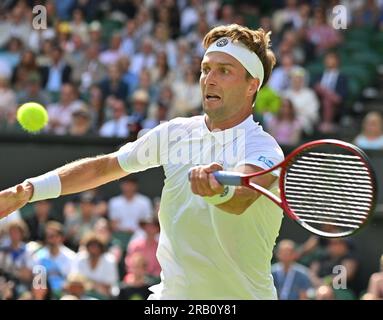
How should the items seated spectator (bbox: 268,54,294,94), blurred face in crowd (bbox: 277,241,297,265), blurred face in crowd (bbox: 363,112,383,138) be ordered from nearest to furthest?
1. blurred face in crowd (bbox: 277,241,297,265)
2. blurred face in crowd (bbox: 363,112,383,138)
3. seated spectator (bbox: 268,54,294,94)

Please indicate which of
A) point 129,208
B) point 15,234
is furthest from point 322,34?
point 15,234

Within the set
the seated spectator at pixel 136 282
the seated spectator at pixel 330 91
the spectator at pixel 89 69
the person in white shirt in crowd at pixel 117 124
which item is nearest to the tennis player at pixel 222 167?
the seated spectator at pixel 136 282

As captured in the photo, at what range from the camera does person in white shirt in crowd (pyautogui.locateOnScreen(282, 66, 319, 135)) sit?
1291 centimetres

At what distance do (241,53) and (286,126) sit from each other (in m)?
6.85

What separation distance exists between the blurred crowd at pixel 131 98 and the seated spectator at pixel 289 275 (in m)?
0.01

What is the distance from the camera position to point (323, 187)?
5.49 meters

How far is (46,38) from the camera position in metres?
14.6

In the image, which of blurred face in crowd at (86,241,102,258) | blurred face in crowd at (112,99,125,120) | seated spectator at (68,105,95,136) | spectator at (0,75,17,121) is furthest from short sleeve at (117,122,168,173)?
spectator at (0,75,17,121)

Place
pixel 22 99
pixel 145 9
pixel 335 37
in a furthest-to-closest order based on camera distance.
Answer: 1. pixel 145 9
2. pixel 335 37
3. pixel 22 99

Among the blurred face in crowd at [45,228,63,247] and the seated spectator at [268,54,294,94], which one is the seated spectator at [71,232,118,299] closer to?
the blurred face in crowd at [45,228,63,247]

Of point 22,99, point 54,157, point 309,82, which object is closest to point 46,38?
point 22,99

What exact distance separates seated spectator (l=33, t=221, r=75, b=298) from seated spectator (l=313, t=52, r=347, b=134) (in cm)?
363

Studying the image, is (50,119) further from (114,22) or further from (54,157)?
(114,22)

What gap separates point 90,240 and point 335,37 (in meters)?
5.26
